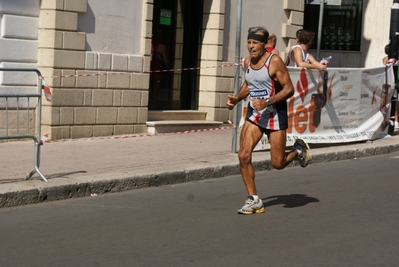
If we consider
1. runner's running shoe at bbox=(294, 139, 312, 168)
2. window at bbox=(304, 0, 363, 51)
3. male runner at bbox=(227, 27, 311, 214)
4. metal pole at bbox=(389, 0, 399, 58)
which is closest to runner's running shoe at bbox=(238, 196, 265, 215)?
male runner at bbox=(227, 27, 311, 214)

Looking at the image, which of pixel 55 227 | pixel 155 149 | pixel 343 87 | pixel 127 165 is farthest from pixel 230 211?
pixel 343 87

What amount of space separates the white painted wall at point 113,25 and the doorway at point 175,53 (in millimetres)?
1044

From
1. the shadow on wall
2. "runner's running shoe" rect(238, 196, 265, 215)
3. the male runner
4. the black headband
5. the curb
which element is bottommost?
the curb

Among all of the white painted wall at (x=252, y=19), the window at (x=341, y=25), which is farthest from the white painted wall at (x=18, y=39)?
the window at (x=341, y=25)

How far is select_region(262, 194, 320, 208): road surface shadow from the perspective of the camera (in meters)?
8.74

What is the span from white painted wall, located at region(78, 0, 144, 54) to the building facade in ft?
0.06

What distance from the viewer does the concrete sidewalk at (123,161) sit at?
29.9ft

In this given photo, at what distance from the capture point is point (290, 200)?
9.02 meters

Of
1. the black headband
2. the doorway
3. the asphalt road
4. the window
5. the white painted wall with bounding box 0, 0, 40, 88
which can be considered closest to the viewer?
the asphalt road

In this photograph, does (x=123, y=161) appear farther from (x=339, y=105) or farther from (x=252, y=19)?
(x=252, y=19)

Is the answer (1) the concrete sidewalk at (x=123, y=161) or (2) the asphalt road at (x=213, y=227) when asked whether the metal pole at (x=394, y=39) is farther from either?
(2) the asphalt road at (x=213, y=227)

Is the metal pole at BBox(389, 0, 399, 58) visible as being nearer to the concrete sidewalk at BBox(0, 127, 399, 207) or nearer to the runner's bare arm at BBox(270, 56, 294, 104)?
the concrete sidewalk at BBox(0, 127, 399, 207)

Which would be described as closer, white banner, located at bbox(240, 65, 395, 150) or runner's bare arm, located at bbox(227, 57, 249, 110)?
runner's bare arm, located at bbox(227, 57, 249, 110)

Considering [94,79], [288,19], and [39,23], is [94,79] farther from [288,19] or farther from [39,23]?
[288,19]
